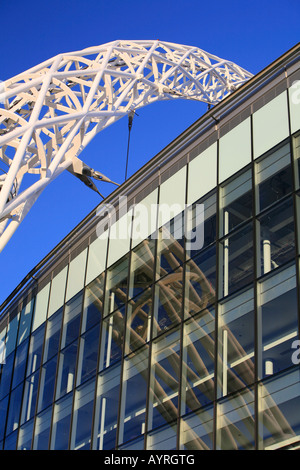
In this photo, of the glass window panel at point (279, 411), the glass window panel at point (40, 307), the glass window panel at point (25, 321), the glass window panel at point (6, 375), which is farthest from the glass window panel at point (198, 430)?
the glass window panel at point (6, 375)

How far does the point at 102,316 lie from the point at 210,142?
726cm

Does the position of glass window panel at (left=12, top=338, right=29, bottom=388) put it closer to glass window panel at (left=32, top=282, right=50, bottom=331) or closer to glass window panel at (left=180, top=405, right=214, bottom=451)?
glass window panel at (left=32, top=282, right=50, bottom=331)

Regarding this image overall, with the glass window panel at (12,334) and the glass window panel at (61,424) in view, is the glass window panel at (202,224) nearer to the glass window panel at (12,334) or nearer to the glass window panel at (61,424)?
the glass window panel at (61,424)

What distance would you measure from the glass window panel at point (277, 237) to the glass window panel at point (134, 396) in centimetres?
540

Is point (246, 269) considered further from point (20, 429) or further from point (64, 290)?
point (20, 429)

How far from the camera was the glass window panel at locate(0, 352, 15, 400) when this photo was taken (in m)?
32.6

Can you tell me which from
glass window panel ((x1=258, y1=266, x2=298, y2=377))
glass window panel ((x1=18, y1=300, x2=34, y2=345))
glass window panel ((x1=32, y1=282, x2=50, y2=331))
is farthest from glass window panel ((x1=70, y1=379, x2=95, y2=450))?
glass window panel ((x1=258, y1=266, x2=298, y2=377))

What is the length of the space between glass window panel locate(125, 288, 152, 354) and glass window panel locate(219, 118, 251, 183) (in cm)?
472

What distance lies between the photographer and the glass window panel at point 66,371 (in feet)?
90.4
